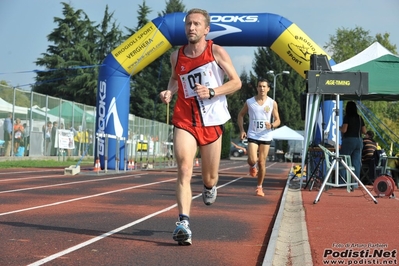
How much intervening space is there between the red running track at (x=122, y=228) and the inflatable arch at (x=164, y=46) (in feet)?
30.0

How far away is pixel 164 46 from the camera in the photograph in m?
22.1

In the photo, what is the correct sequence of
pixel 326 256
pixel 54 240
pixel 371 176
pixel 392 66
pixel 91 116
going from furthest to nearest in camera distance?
pixel 91 116 < pixel 371 176 < pixel 392 66 < pixel 54 240 < pixel 326 256

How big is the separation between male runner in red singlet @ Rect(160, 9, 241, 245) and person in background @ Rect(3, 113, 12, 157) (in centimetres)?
2094

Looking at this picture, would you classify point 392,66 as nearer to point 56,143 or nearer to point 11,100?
point 11,100

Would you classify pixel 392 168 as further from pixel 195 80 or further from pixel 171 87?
pixel 195 80

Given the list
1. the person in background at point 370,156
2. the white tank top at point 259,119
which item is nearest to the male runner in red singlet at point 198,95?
the white tank top at point 259,119

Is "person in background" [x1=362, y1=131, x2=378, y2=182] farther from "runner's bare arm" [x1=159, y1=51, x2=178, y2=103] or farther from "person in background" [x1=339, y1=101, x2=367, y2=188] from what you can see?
"runner's bare arm" [x1=159, y1=51, x2=178, y2=103]

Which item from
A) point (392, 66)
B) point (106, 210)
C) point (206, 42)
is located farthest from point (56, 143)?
point (206, 42)

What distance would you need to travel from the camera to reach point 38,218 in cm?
840

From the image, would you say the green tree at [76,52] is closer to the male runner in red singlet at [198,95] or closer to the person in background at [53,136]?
the person in background at [53,136]

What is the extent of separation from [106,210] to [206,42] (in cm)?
341

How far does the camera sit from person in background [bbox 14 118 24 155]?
92.3ft

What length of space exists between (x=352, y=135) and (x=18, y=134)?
55.3 feet

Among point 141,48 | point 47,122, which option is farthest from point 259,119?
point 47,122
